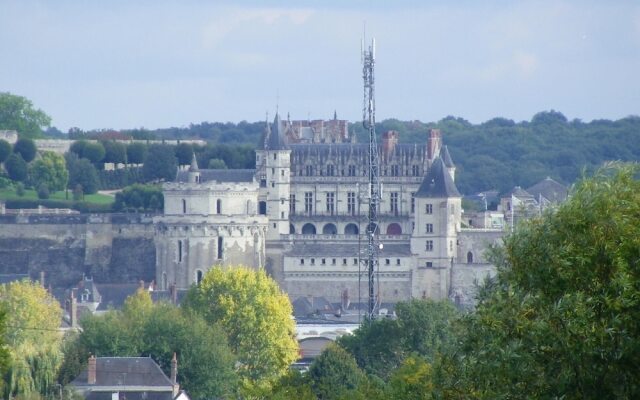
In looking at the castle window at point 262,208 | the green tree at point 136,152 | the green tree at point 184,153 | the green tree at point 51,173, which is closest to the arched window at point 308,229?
the castle window at point 262,208

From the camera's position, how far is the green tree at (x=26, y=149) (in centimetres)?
13438

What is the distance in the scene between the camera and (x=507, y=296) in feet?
90.6

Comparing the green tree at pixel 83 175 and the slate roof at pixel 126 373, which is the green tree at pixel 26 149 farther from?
the slate roof at pixel 126 373

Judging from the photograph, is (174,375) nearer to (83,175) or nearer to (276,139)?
(276,139)

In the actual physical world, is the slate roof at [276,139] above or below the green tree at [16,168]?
above

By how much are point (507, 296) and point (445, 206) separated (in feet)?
242

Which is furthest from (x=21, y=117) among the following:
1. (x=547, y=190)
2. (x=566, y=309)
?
(x=566, y=309)

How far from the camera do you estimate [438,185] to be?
334ft

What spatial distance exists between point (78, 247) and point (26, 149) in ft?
83.8

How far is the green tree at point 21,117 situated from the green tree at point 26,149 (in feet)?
35.3

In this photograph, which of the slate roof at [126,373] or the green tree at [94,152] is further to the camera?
the green tree at [94,152]

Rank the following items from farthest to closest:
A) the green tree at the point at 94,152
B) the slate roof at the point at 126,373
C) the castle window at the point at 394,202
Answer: the green tree at the point at 94,152 < the castle window at the point at 394,202 < the slate roof at the point at 126,373

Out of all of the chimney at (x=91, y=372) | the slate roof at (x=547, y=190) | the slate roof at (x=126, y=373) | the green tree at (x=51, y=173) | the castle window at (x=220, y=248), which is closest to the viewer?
the chimney at (x=91, y=372)

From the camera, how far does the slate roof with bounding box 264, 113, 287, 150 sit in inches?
4149
